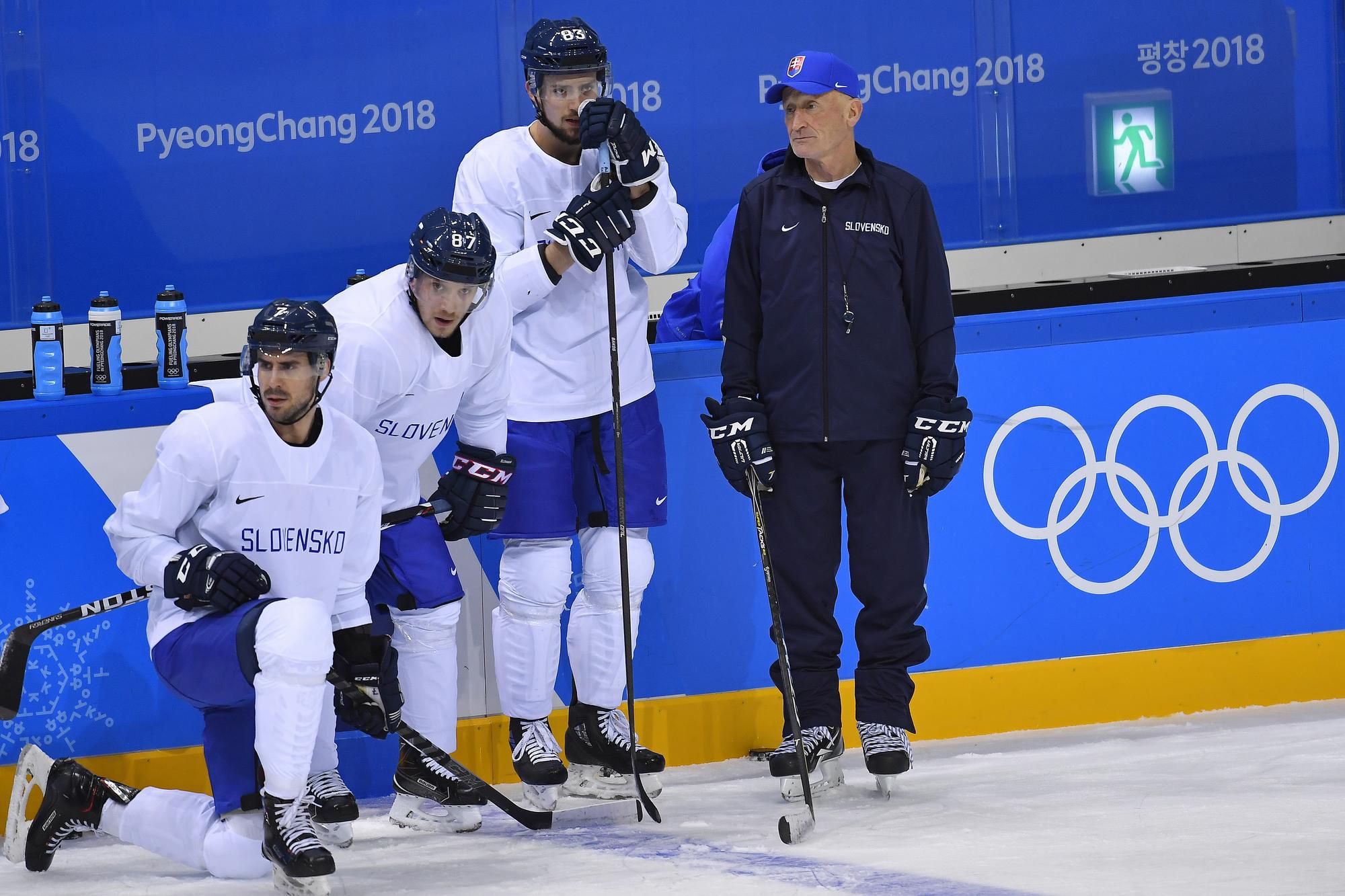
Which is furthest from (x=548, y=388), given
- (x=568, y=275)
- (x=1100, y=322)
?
(x=1100, y=322)

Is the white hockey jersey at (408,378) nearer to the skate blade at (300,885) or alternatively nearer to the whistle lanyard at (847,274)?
the whistle lanyard at (847,274)

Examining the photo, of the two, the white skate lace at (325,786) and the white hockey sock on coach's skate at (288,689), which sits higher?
the white hockey sock on coach's skate at (288,689)

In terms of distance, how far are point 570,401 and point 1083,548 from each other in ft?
4.71

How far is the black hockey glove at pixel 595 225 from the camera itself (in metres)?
4.05

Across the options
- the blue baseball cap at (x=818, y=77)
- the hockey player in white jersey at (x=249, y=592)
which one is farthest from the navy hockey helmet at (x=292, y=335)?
the blue baseball cap at (x=818, y=77)

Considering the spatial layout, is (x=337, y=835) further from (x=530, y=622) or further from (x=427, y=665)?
(x=530, y=622)

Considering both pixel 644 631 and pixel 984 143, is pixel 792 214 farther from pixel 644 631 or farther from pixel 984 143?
pixel 984 143

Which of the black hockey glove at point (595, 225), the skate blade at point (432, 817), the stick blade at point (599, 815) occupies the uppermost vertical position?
the black hockey glove at point (595, 225)

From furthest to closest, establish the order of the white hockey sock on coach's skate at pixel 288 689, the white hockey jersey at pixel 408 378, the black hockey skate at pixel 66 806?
the white hockey jersey at pixel 408 378 < the black hockey skate at pixel 66 806 < the white hockey sock on coach's skate at pixel 288 689

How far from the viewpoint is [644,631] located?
14.8ft

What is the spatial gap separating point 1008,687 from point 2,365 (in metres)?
2.82

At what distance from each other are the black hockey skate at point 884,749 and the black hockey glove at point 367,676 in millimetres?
1020

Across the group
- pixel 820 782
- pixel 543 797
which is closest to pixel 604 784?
pixel 543 797

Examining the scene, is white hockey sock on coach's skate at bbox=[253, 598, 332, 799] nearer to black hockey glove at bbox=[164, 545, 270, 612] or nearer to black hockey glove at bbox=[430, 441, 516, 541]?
black hockey glove at bbox=[164, 545, 270, 612]
